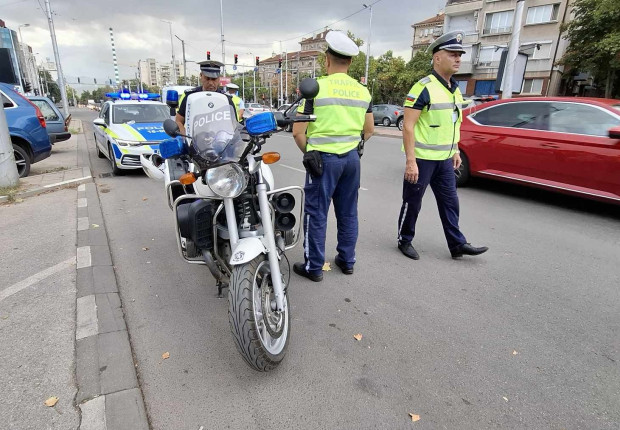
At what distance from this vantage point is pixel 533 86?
99.1 feet

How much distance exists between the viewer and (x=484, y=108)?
659 cm

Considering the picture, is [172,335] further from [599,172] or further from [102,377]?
[599,172]

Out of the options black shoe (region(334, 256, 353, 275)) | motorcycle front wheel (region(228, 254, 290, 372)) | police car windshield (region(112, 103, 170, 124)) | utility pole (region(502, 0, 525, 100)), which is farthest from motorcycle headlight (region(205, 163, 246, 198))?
utility pole (region(502, 0, 525, 100))

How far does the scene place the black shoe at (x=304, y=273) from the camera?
3430 millimetres

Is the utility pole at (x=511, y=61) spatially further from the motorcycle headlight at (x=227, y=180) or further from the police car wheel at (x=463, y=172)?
the motorcycle headlight at (x=227, y=180)

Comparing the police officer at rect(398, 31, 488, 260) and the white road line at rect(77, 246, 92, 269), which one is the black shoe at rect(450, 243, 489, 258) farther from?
the white road line at rect(77, 246, 92, 269)

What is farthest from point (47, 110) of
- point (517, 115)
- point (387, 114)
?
point (387, 114)

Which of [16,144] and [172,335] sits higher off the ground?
[16,144]

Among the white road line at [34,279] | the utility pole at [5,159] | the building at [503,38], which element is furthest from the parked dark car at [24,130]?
the building at [503,38]

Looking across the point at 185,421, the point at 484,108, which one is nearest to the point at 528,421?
the point at 185,421

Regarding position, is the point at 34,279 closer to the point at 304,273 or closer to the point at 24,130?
the point at 304,273

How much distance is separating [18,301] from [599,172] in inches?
256

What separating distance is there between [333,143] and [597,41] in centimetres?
2484

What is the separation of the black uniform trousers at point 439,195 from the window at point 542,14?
33.7 metres
